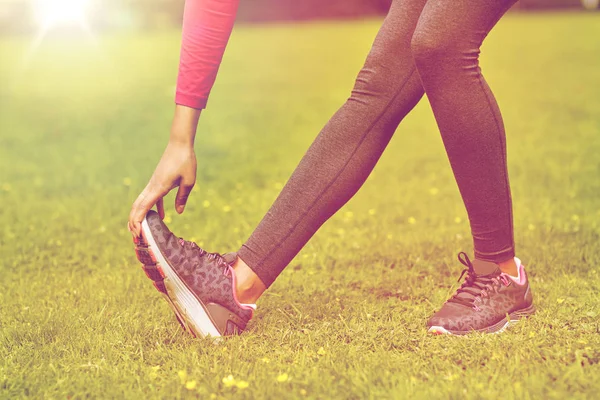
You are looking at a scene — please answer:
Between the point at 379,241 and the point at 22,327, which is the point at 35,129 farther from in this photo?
the point at 22,327

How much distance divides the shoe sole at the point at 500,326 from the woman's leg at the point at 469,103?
25cm

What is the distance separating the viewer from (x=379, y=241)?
4352mm

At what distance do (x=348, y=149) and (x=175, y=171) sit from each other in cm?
55

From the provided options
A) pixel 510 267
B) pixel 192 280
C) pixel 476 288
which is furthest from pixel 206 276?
pixel 510 267

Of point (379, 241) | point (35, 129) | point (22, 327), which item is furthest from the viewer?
point (35, 129)

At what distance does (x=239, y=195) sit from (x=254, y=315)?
2417 mm

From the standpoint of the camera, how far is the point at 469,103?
2.72 meters

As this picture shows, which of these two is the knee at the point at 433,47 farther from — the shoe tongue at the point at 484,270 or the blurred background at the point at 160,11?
the blurred background at the point at 160,11

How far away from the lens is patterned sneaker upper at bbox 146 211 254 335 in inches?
110

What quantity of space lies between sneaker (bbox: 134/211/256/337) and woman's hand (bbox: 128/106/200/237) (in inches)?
1.6

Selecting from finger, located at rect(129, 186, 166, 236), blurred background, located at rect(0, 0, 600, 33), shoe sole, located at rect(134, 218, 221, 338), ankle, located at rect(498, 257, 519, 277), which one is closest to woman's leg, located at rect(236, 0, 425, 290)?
shoe sole, located at rect(134, 218, 221, 338)

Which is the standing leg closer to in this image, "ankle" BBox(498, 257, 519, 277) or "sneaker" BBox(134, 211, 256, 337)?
"ankle" BBox(498, 257, 519, 277)

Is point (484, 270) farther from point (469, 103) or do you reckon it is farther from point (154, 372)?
point (154, 372)

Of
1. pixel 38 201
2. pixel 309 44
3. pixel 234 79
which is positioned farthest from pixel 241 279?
pixel 309 44
